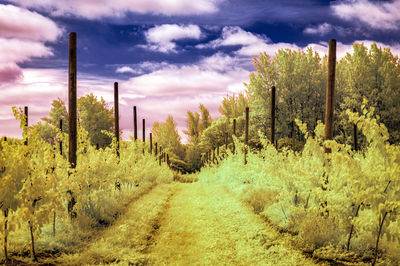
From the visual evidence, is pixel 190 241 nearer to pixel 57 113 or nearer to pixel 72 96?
pixel 72 96

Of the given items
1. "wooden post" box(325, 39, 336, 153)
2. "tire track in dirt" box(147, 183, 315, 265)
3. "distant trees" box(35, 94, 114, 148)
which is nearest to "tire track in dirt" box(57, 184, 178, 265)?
"tire track in dirt" box(147, 183, 315, 265)

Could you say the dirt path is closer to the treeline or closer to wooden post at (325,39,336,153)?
wooden post at (325,39,336,153)

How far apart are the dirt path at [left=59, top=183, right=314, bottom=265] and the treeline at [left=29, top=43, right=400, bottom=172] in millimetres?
17306

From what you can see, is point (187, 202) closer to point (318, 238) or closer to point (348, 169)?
point (318, 238)

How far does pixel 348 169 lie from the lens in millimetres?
5656

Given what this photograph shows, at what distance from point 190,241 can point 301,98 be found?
103 feet

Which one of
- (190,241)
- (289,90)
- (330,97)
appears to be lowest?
(190,241)

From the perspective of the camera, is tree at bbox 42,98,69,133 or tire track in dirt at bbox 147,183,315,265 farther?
tree at bbox 42,98,69,133

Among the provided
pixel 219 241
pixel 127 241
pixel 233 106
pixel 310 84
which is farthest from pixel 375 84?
pixel 127 241

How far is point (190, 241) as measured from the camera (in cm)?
682

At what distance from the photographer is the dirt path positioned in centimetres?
576

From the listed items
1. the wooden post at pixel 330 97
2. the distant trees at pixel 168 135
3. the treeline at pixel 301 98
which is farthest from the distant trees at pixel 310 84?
the wooden post at pixel 330 97

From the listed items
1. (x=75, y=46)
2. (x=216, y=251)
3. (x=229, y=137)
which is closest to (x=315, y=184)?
(x=216, y=251)

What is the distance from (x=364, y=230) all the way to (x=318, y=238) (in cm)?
90
